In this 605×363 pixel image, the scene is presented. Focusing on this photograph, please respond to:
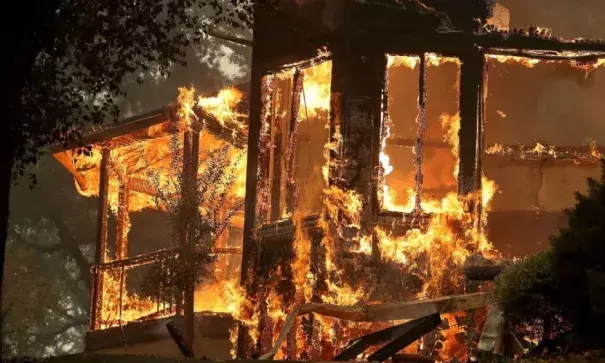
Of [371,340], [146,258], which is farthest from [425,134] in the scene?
[371,340]

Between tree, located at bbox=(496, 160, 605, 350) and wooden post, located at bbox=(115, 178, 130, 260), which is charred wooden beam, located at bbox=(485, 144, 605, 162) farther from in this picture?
wooden post, located at bbox=(115, 178, 130, 260)

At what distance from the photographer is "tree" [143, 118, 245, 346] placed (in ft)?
55.1

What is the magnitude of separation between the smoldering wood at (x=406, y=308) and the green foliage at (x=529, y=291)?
2.47m

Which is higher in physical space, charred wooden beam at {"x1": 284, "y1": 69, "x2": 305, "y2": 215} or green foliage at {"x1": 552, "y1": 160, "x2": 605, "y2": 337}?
charred wooden beam at {"x1": 284, "y1": 69, "x2": 305, "y2": 215}

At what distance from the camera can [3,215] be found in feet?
29.6

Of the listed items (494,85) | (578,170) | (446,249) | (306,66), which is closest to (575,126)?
(578,170)

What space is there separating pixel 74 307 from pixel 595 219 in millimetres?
43215

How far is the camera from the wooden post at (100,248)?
702 inches

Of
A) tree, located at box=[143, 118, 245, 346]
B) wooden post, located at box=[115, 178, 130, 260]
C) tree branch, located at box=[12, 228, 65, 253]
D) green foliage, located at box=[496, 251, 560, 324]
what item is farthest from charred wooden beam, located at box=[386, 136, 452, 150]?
tree branch, located at box=[12, 228, 65, 253]

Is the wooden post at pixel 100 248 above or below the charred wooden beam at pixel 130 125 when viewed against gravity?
below

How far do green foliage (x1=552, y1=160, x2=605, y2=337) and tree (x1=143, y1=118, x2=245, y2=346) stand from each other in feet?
36.4

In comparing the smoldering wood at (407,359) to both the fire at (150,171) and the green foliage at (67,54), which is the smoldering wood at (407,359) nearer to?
the green foliage at (67,54)

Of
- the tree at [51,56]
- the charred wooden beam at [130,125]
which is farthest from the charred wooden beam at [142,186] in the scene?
the tree at [51,56]

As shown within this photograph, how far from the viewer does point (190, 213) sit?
57.0ft
